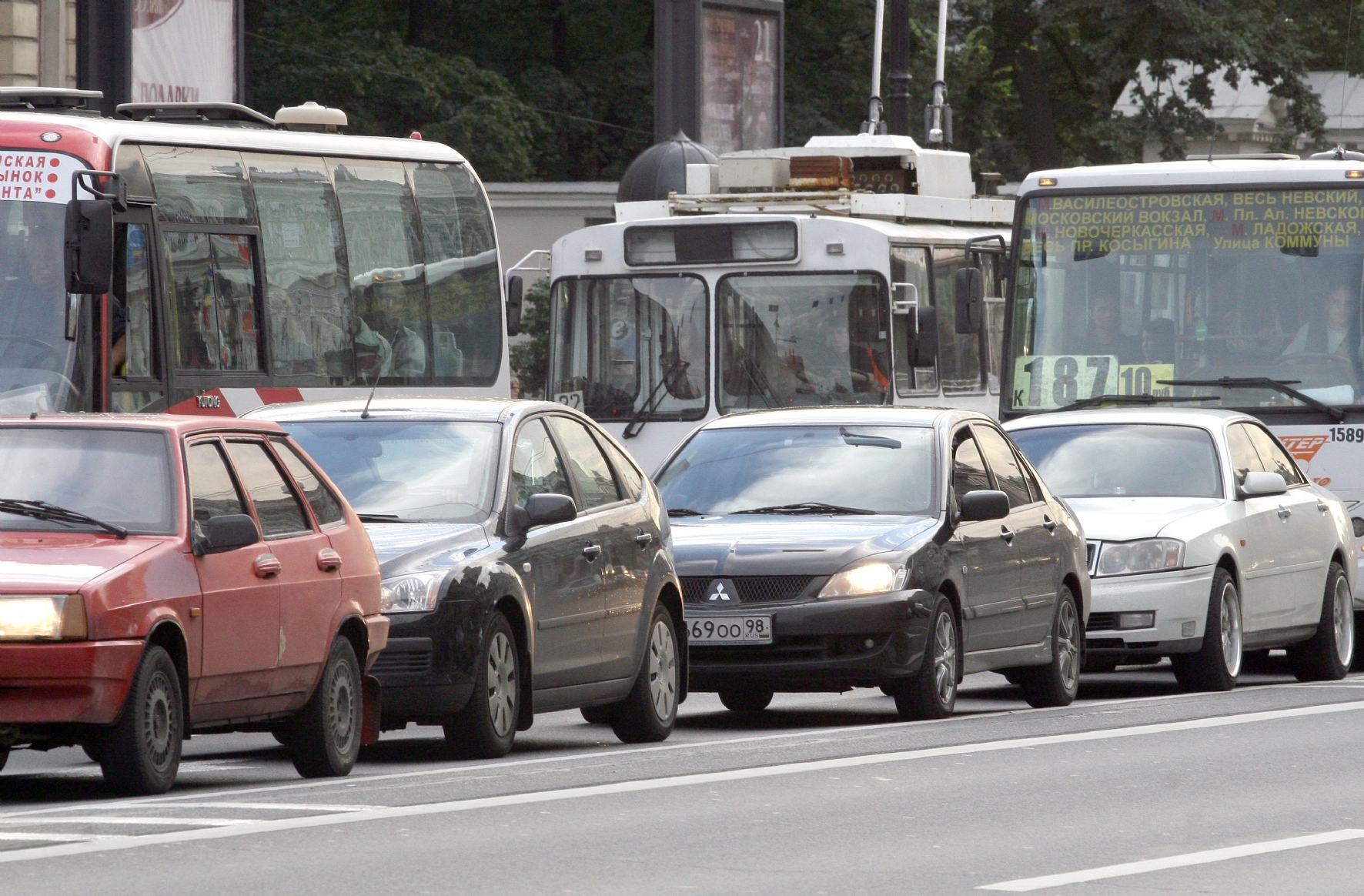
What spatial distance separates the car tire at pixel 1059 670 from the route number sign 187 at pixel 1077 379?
3.79 m

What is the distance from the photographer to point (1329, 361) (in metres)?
17.8

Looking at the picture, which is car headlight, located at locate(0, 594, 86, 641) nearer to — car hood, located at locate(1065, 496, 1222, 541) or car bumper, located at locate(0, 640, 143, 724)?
car bumper, located at locate(0, 640, 143, 724)

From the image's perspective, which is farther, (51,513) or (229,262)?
(229,262)

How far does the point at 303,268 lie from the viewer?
60.6 feet

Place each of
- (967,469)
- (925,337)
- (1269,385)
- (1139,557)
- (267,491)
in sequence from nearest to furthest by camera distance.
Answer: (267,491), (967,469), (1139,557), (1269,385), (925,337)

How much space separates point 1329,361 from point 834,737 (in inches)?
268

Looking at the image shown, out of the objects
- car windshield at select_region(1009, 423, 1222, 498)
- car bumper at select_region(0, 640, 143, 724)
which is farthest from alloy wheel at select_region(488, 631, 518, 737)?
car windshield at select_region(1009, 423, 1222, 498)

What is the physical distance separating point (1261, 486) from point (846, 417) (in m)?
2.93

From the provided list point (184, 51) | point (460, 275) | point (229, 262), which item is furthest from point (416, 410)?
point (184, 51)

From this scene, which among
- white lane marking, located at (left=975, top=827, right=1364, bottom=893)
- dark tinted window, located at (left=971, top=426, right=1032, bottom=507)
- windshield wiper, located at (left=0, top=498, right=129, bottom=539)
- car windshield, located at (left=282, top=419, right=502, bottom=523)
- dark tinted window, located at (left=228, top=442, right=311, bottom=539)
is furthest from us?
dark tinted window, located at (left=971, top=426, right=1032, bottom=507)

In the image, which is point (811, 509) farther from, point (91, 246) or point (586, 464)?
point (91, 246)

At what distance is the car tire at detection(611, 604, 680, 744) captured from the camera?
484 inches

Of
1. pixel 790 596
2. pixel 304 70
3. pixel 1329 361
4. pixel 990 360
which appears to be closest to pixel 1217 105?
pixel 304 70

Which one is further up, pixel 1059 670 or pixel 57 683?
pixel 57 683
